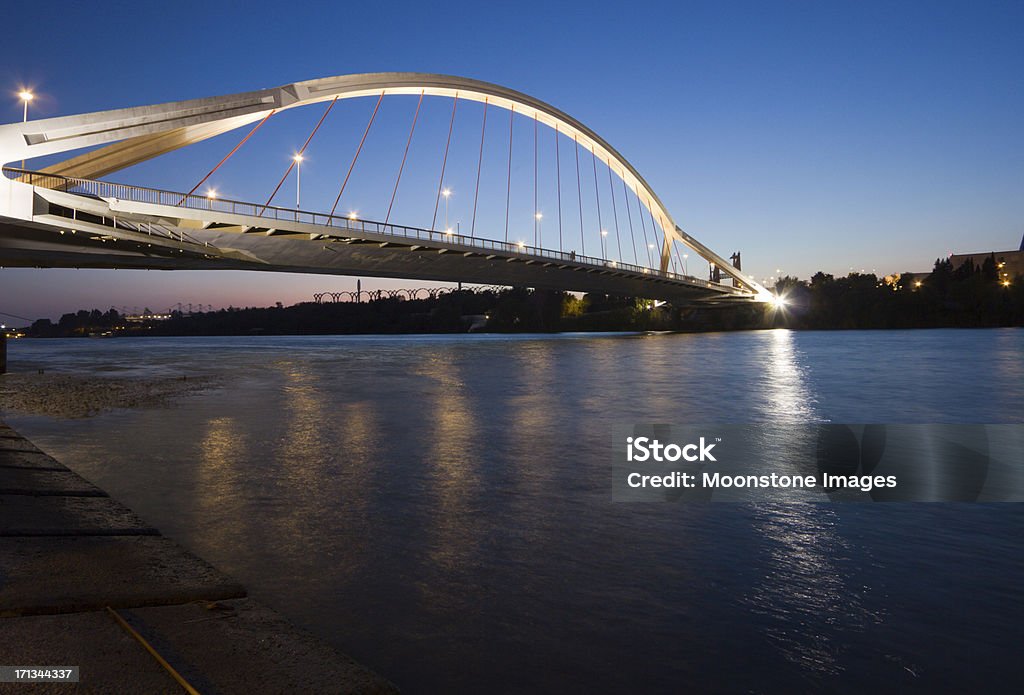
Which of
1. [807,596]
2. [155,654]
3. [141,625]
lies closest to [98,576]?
[141,625]

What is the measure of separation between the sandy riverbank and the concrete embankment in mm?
12442

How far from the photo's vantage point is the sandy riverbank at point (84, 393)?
16.3 metres

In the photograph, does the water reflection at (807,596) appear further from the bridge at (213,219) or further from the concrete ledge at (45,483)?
the bridge at (213,219)

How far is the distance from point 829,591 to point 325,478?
612cm

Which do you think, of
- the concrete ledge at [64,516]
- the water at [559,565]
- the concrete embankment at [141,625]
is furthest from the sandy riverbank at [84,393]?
the concrete embankment at [141,625]

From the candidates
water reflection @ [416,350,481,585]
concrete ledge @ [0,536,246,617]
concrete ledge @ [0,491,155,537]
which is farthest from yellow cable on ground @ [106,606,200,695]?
concrete ledge @ [0,491,155,537]

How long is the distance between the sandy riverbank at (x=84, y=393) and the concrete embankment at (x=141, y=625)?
1244 cm

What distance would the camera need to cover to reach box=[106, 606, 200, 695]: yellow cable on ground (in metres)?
2.75

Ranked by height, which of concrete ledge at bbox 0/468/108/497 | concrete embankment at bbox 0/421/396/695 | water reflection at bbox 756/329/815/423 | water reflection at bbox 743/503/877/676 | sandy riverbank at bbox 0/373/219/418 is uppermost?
concrete embankment at bbox 0/421/396/695

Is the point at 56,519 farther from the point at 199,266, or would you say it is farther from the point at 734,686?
the point at 199,266

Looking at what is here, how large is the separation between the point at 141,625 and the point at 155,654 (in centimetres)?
50

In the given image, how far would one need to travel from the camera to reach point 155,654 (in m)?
2.98

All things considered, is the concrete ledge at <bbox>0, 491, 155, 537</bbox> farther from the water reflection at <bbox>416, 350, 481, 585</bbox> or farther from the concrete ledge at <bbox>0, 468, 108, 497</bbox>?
the water reflection at <bbox>416, 350, 481, 585</bbox>

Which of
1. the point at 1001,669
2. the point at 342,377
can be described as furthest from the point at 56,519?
the point at 342,377
